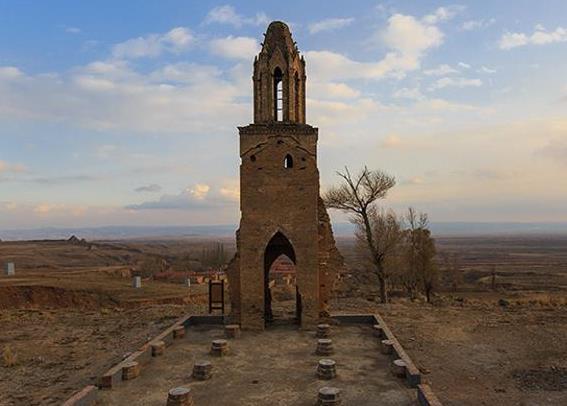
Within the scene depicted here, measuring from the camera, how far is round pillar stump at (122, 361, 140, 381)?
1173cm

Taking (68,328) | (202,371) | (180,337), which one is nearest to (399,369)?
(202,371)

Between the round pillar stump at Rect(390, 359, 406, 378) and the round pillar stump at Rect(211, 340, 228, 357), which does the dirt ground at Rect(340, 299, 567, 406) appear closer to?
the round pillar stump at Rect(390, 359, 406, 378)

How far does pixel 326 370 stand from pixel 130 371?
4644 millimetres

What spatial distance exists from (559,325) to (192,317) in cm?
1504

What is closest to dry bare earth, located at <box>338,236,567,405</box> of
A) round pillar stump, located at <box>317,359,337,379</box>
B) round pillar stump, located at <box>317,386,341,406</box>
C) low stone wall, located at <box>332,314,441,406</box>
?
low stone wall, located at <box>332,314,441,406</box>

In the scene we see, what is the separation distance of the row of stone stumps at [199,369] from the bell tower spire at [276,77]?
7346 mm

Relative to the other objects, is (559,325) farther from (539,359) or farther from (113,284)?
(113,284)

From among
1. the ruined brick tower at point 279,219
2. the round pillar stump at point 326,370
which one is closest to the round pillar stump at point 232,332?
the ruined brick tower at point 279,219

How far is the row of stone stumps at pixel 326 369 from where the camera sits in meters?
9.69

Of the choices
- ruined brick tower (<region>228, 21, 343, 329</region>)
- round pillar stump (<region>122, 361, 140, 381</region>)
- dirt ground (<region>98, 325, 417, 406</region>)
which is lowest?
dirt ground (<region>98, 325, 417, 406</region>)

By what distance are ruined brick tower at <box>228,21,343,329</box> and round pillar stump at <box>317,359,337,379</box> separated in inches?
192

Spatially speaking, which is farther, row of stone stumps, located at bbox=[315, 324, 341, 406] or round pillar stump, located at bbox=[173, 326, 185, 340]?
round pillar stump, located at bbox=[173, 326, 185, 340]

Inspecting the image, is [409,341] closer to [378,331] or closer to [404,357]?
[378,331]

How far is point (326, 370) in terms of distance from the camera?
38.1ft
